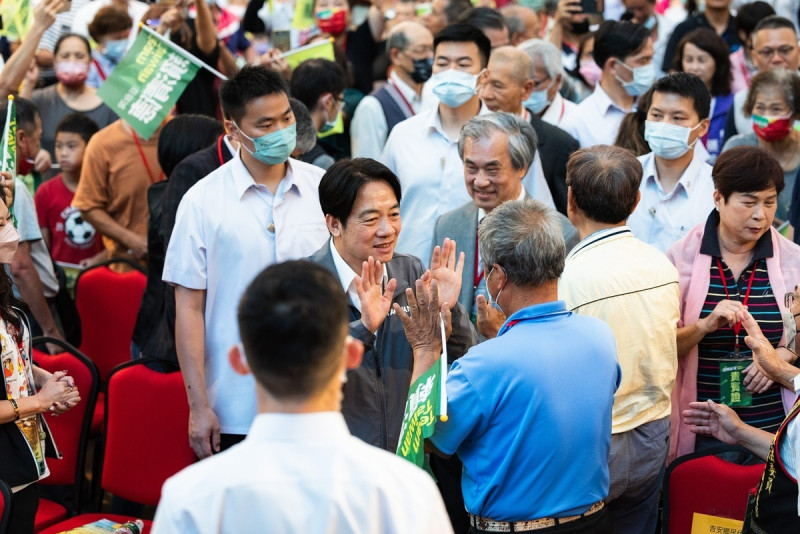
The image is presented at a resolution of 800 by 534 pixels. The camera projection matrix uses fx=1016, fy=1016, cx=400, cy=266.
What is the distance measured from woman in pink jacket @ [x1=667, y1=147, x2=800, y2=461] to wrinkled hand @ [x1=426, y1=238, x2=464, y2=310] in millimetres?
1060

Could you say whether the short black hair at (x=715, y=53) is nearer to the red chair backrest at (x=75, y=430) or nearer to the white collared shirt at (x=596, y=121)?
the white collared shirt at (x=596, y=121)

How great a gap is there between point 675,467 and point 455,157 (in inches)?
83.1

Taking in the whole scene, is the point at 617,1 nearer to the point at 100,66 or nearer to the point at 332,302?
the point at 100,66

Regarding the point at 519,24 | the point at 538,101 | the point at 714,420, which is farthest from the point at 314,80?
the point at 714,420

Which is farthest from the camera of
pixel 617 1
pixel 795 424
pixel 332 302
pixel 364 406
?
pixel 617 1

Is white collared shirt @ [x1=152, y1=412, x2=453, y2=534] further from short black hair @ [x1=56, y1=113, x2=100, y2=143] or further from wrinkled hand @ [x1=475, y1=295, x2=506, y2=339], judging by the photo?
short black hair @ [x1=56, y1=113, x2=100, y2=143]

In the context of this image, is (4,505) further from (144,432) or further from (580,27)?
(580,27)

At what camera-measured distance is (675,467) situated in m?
3.55

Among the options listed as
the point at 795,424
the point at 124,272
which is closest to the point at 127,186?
the point at 124,272

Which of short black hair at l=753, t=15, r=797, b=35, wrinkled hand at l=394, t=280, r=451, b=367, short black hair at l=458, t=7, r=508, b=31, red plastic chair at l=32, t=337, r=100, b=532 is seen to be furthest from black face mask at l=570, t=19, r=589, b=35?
wrinkled hand at l=394, t=280, r=451, b=367

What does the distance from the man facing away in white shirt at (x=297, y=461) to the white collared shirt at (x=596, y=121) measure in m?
4.26

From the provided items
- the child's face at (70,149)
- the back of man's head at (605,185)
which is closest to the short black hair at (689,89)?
the back of man's head at (605,185)

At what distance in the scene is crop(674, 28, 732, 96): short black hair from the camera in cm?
646

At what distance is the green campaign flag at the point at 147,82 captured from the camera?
5.48 metres
